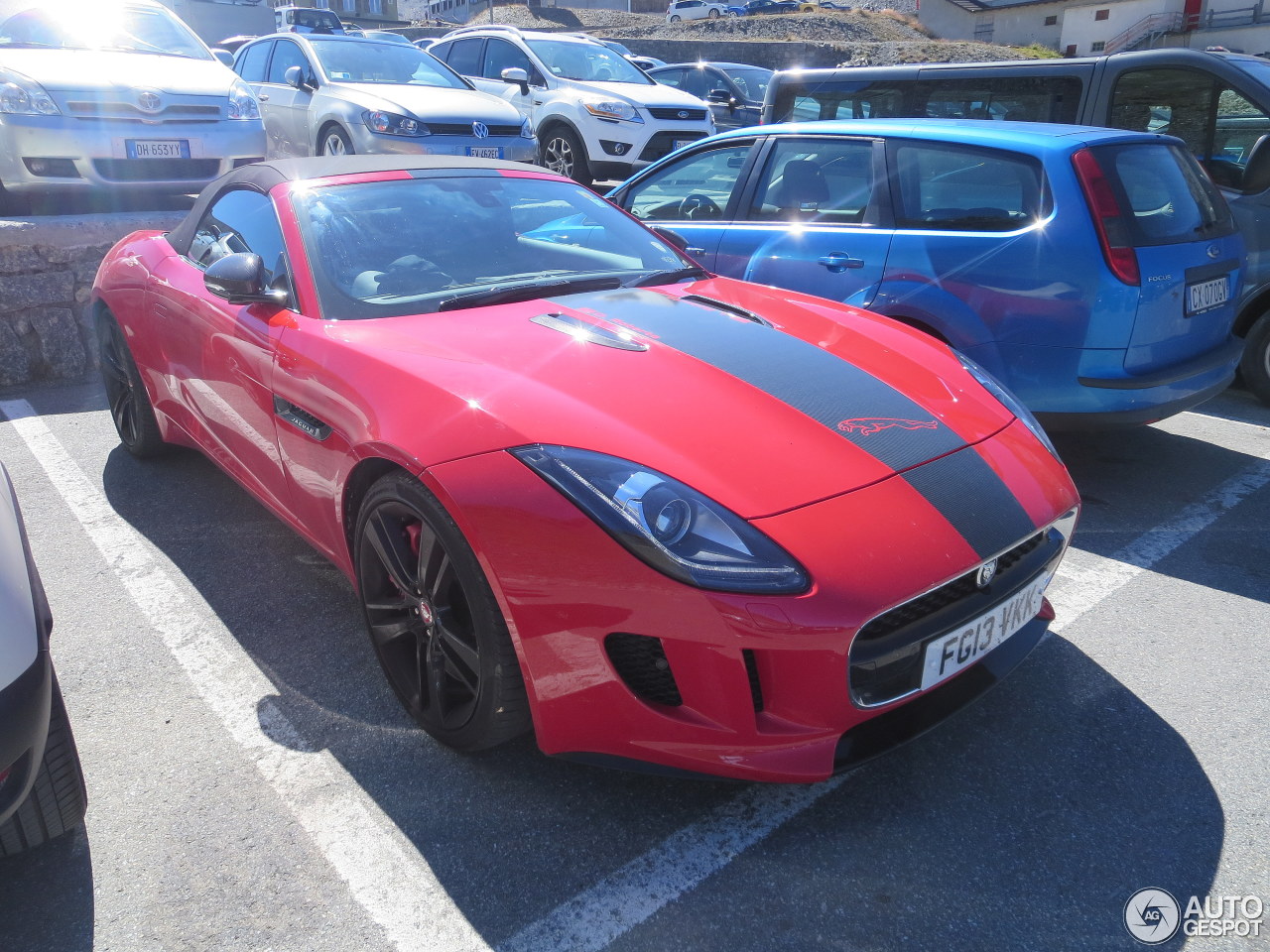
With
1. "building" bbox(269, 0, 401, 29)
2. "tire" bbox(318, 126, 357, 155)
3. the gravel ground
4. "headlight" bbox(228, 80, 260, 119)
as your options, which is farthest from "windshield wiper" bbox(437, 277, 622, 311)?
"building" bbox(269, 0, 401, 29)

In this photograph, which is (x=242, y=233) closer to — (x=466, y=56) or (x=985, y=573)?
(x=985, y=573)

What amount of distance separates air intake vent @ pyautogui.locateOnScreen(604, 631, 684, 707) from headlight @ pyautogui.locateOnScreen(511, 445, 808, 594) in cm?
18

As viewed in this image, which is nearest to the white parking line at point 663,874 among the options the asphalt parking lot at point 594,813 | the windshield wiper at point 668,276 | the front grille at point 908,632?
the asphalt parking lot at point 594,813

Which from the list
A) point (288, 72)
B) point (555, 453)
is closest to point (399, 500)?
point (555, 453)

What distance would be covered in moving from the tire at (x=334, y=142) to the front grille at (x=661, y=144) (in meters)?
2.93

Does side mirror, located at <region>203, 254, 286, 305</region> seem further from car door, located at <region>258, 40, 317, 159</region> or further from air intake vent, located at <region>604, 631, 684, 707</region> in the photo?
car door, located at <region>258, 40, 317, 159</region>

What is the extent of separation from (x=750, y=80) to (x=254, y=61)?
6834mm

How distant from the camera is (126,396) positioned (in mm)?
4227

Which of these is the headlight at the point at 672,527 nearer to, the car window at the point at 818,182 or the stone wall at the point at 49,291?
the car window at the point at 818,182

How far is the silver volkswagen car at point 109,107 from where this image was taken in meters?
6.07

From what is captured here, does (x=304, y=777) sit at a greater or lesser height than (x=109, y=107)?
lesser

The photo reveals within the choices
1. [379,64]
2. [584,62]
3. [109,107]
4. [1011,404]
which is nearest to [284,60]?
[379,64]

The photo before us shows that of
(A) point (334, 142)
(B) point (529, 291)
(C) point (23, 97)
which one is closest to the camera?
(B) point (529, 291)

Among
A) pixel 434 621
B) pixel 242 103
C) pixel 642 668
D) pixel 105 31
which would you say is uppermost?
pixel 105 31
